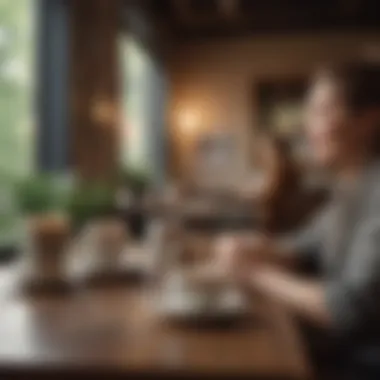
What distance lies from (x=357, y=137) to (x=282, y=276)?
16.0 inches

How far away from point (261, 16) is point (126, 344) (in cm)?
818

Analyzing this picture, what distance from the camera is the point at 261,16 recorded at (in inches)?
356

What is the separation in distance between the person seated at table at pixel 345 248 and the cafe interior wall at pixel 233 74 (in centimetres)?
719

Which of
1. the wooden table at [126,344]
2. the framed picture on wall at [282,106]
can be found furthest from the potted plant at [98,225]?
the framed picture on wall at [282,106]

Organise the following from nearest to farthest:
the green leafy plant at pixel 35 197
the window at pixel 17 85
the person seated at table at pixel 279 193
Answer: the green leafy plant at pixel 35 197, the window at pixel 17 85, the person seated at table at pixel 279 193

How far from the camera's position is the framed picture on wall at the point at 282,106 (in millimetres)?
9273

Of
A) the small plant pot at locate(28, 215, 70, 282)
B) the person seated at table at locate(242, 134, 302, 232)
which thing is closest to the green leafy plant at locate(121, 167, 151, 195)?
the person seated at table at locate(242, 134, 302, 232)

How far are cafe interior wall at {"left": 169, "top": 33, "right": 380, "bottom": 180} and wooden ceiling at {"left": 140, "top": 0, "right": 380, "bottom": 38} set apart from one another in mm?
120

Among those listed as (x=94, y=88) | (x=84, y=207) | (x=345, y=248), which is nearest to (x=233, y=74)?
(x=94, y=88)

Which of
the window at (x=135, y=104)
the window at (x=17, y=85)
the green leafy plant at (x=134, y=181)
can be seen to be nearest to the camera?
the window at (x=17, y=85)

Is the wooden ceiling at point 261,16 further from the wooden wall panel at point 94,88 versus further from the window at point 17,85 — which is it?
the window at point 17,85

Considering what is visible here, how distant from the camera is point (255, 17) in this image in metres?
9.08

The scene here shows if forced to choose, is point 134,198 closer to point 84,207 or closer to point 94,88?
point 94,88

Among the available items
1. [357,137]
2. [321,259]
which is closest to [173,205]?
[321,259]
